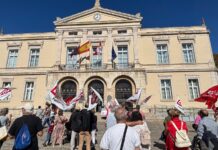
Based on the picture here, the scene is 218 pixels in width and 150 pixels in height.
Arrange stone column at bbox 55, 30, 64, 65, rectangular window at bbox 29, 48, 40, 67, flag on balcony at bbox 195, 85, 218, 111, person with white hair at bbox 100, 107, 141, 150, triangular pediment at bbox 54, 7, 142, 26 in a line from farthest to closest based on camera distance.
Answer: triangular pediment at bbox 54, 7, 142, 26 < rectangular window at bbox 29, 48, 40, 67 < stone column at bbox 55, 30, 64, 65 < flag on balcony at bbox 195, 85, 218, 111 < person with white hair at bbox 100, 107, 141, 150

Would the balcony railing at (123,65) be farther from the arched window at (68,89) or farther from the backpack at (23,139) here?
the backpack at (23,139)

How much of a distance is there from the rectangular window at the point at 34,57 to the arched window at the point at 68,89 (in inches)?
196

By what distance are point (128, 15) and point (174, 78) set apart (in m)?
9.44

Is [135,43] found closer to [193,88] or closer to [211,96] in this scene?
[193,88]

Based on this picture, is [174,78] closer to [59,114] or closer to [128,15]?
[128,15]

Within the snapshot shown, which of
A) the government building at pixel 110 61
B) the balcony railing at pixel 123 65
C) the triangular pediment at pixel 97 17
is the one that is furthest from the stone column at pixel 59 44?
the balcony railing at pixel 123 65

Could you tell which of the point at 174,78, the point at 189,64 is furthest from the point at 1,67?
the point at 189,64

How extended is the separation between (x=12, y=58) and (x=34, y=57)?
9.31 ft

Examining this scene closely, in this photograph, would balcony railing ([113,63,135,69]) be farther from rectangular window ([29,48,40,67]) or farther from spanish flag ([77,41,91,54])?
rectangular window ([29,48,40,67])

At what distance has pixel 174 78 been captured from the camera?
21078 mm

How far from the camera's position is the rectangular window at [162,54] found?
22188 millimetres

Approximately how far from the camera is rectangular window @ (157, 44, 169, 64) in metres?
22.2

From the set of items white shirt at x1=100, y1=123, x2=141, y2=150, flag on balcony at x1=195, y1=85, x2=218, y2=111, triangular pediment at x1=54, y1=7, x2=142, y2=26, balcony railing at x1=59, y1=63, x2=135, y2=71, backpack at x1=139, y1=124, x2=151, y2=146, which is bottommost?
backpack at x1=139, y1=124, x2=151, y2=146

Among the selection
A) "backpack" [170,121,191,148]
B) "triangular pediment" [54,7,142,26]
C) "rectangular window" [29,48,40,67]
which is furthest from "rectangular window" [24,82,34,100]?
"backpack" [170,121,191,148]
